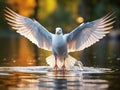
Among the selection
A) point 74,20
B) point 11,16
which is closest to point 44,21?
point 74,20

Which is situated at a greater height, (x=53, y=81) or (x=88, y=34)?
(x=88, y=34)

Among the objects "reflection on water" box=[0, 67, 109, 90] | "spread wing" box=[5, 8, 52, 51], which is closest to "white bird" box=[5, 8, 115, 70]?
"spread wing" box=[5, 8, 52, 51]

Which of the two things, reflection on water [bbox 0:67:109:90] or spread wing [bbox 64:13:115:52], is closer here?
reflection on water [bbox 0:67:109:90]

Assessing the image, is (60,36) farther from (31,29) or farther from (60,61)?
(31,29)

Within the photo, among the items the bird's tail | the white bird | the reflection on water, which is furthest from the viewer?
the bird's tail

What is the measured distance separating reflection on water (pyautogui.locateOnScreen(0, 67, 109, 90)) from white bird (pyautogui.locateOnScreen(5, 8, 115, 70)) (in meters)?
1.04

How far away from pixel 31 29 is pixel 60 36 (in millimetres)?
1334

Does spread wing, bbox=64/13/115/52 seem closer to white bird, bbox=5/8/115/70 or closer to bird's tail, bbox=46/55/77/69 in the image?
white bird, bbox=5/8/115/70

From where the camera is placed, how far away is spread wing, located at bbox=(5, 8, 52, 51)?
66.0 feet

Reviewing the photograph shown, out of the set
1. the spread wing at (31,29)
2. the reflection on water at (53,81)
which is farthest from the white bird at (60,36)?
the reflection on water at (53,81)

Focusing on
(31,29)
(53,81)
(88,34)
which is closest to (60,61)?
(88,34)

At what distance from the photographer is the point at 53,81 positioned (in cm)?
1597

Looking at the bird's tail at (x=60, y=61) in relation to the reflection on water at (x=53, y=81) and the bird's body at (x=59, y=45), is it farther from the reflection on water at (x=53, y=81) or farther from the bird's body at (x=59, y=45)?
the reflection on water at (x=53, y=81)

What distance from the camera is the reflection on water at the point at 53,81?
48.1 feet
